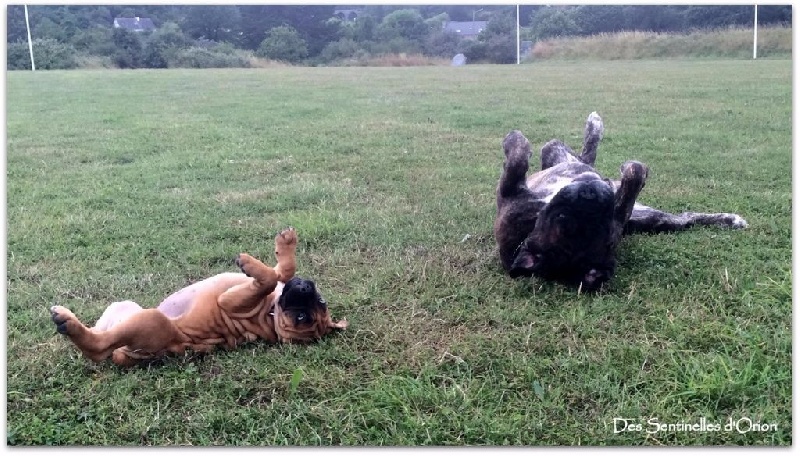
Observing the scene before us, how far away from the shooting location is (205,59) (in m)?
9.79

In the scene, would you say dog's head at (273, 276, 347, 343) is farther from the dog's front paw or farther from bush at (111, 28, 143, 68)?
bush at (111, 28, 143, 68)

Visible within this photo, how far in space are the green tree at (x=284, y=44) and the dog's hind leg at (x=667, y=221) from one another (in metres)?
2.67

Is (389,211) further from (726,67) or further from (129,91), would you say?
(726,67)

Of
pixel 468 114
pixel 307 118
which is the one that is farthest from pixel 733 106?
pixel 307 118

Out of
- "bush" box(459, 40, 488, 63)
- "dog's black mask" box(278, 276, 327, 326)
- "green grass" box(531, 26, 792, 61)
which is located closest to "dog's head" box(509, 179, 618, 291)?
"dog's black mask" box(278, 276, 327, 326)

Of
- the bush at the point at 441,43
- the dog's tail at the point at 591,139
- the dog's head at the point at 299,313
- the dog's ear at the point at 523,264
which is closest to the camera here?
the dog's head at the point at 299,313

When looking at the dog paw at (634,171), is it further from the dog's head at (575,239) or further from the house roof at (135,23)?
the house roof at (135,23)

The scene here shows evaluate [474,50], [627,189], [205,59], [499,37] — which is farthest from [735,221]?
[205,59]

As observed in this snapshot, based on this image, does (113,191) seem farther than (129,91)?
No

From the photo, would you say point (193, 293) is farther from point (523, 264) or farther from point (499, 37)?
point (499, 37)

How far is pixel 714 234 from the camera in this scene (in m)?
4.33

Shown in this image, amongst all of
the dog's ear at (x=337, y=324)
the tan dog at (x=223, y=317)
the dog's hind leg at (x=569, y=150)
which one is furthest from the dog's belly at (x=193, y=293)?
the dog's hind leg at (x=569, y=150)

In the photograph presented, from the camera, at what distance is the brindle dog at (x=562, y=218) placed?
3322 millimetres

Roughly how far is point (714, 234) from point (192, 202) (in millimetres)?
3498
